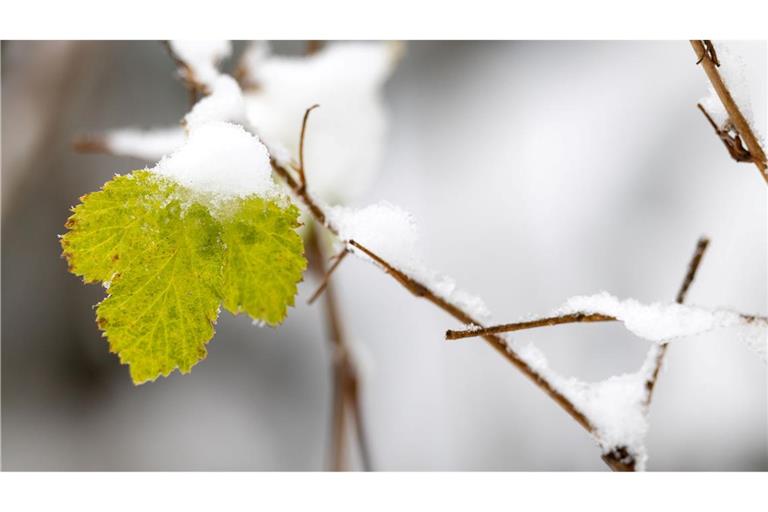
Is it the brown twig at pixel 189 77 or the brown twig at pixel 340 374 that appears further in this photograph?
the brown twig at pixel 340 374

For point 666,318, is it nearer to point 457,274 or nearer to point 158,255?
point 158,255

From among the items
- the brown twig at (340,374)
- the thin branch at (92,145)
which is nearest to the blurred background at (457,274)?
the thin branch at (92,145)

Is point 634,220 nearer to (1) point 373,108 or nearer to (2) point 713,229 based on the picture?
(2) point 713,229

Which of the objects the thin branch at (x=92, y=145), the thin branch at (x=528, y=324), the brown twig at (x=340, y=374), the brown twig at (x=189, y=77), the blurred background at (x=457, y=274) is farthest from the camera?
the blurred background at (x=457, y=274)

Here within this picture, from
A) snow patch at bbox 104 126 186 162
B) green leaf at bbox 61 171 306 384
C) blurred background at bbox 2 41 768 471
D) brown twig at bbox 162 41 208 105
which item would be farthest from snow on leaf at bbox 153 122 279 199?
blurred background at bbox 2 41 768 471

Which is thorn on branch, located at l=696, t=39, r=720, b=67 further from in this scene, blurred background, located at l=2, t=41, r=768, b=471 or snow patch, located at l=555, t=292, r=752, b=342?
blurred background, located at l=2, t=41, r=768, b=471

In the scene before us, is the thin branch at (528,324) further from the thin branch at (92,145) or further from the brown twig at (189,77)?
the thin branch at (92,145)

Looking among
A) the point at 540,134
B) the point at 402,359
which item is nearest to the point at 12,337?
the point at 402,359
